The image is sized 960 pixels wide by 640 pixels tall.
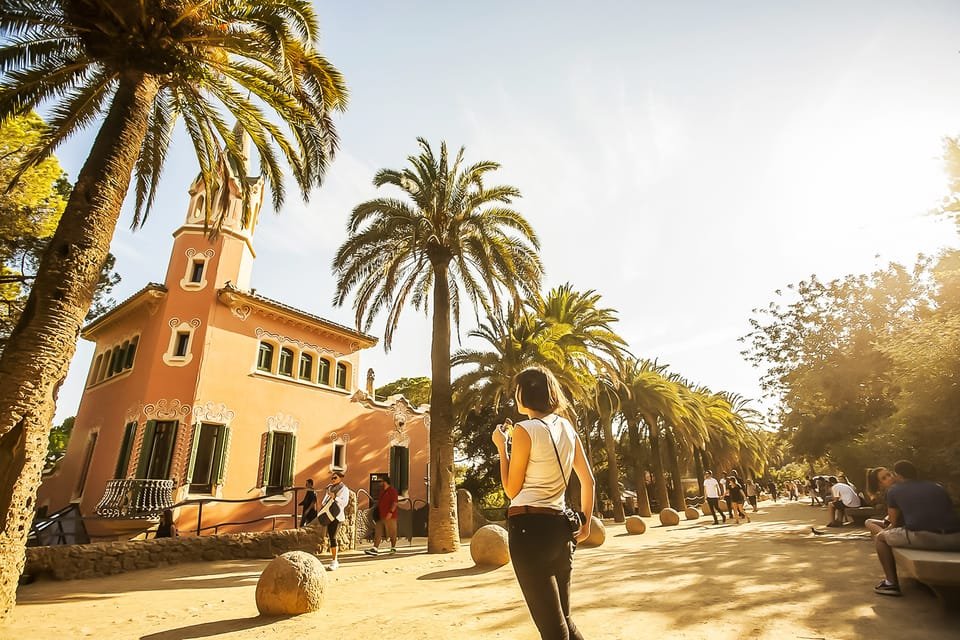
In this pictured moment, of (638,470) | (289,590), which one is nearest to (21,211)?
(289,590)

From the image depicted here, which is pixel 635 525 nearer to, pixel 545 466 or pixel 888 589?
pixel 888 589

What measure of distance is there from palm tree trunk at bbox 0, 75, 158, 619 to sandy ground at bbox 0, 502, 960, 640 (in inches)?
58.1

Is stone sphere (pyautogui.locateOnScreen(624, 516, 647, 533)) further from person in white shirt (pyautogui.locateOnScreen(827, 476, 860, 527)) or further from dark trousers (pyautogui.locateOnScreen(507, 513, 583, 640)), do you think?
dark trousers (pyautogui.locateOnScreen(507, 513, 583, 640))

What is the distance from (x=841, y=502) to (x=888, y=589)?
1052cm

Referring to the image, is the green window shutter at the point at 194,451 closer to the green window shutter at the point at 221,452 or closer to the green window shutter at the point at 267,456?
the green window shutter at the point at 221,452

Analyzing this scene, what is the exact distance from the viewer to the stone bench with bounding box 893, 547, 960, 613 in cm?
409

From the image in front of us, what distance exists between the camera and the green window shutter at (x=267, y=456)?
1706 centimetres

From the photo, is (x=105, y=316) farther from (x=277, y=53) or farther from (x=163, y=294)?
(x=277, y=53)

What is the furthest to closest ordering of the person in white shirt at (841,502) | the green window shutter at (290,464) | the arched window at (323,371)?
the arched window at (323,371), the green window shutter at (290,464), the person in white shirt at (841,502)

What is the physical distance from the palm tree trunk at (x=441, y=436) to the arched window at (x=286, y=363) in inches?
327

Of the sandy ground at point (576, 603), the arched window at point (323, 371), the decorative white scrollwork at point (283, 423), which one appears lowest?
the sandy ground at point (576, 603)

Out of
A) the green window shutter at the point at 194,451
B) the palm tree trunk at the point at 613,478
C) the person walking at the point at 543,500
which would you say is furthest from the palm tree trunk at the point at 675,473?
the person walking at the point at 543,500

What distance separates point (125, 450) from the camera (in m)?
15.6

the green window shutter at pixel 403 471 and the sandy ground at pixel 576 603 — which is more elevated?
the green window shutter at pixel 403 471
